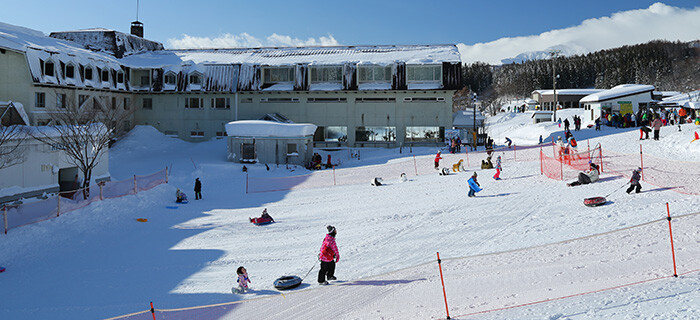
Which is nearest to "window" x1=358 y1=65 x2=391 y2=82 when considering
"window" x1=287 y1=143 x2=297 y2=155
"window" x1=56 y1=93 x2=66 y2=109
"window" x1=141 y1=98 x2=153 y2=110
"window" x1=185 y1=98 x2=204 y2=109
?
"window" x1=287 y1=143 x2=297 y2=155

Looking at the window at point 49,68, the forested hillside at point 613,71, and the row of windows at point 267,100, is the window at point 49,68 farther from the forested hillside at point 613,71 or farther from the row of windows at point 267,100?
the forested hillside at point 613,71

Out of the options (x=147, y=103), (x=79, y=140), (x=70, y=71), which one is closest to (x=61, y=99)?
(x=70, y=71)

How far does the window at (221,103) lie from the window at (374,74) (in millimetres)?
12612

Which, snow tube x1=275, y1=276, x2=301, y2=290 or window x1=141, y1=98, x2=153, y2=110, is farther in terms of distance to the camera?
window x1=141, y1=98, x2=153, y2=110

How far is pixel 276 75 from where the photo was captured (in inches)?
1793

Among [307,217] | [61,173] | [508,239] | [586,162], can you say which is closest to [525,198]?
[508,239]

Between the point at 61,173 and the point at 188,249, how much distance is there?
1565cm

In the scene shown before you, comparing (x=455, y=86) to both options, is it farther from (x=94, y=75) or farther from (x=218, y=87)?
(x=94, y=75)

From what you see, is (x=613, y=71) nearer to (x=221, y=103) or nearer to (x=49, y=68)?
(x=221, y=103)

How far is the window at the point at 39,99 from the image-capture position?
34.6 m

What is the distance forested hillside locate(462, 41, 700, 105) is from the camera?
13100cm

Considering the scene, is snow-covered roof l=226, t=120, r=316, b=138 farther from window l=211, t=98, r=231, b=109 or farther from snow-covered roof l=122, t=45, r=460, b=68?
snow-covered roof l=122, t=45, r=460, b=68

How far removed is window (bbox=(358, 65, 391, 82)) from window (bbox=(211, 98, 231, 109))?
41.4 feet

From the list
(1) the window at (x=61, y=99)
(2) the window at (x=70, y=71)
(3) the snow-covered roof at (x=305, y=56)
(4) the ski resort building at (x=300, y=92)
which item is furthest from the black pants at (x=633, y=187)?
(2) the window at (x=70, y=71)
